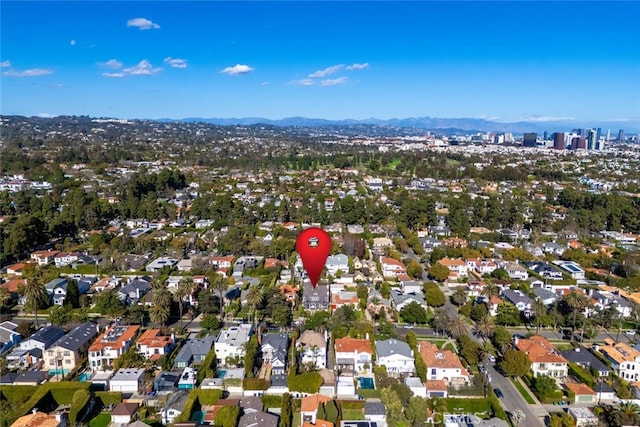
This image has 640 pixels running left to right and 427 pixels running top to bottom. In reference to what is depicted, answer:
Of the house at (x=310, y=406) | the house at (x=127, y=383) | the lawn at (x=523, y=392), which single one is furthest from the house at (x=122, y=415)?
the lawn at (x=523, y=392)

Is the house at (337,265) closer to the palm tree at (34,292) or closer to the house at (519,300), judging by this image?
the house at (519,300)

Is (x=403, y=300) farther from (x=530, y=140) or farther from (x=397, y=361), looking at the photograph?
(x=530, y=140)

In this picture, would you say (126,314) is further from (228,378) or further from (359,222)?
(359,222)

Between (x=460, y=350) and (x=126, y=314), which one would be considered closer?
(x=460, y=350)

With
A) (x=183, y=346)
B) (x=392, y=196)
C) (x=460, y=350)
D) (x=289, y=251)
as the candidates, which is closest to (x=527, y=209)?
(x=392, y=196)

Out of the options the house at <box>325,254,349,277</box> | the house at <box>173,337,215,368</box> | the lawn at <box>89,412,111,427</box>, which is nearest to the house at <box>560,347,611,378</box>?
the house at <box>325,254,349,277</box>
